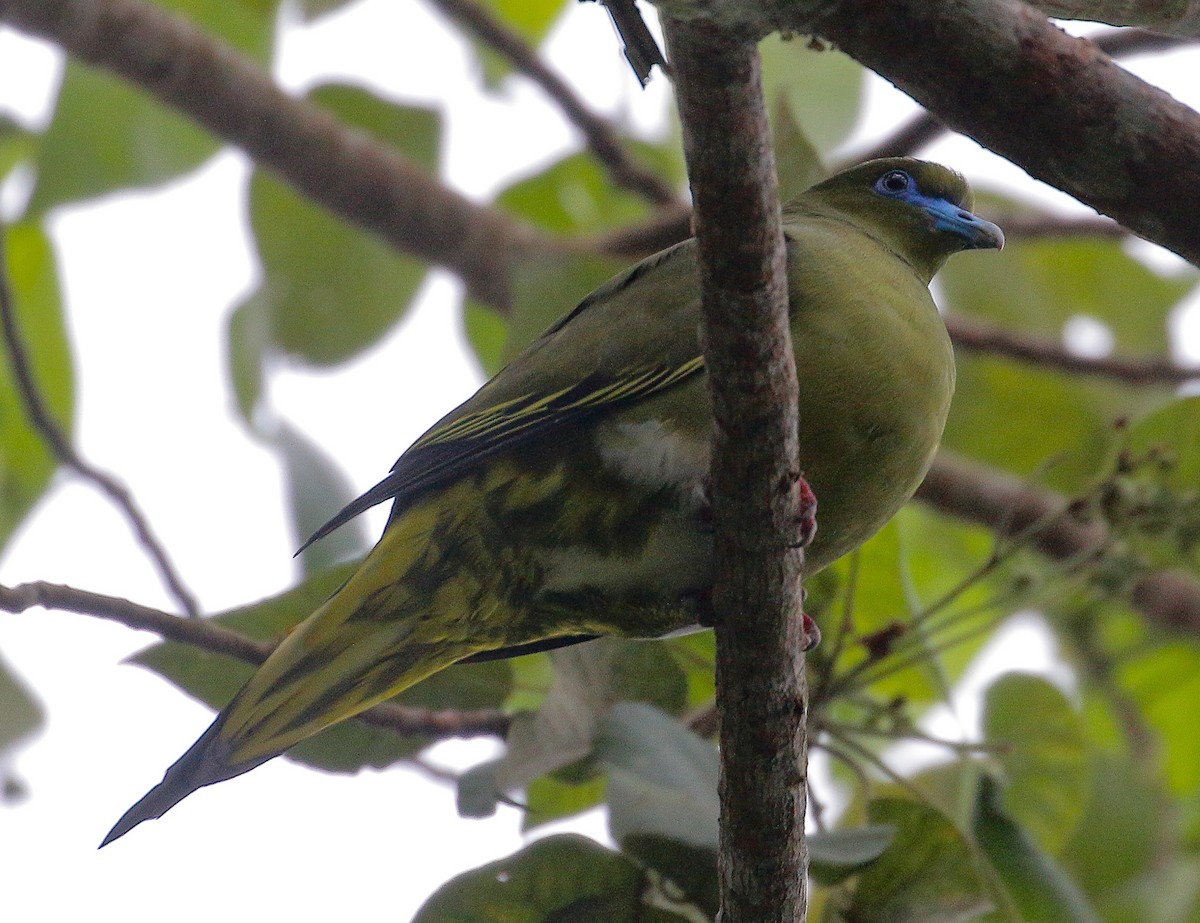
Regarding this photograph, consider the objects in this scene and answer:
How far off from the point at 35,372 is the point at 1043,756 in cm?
301

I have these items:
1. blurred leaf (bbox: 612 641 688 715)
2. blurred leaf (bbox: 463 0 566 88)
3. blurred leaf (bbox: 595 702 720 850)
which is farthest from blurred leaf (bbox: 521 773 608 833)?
blurred leaf (bbox: 463 0 566 88)

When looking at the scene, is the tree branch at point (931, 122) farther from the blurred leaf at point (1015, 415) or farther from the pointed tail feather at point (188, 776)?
the pointed tail feather at point (188, 776)

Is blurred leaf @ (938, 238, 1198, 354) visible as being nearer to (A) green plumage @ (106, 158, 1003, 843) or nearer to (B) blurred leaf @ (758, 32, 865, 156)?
(B) blurred leaf @ (758, 32, 865, 156)

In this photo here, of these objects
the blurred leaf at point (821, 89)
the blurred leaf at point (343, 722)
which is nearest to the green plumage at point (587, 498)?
the blurred leaf at point (343, 722)

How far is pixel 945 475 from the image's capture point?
15.2ft

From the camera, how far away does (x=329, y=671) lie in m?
2.80

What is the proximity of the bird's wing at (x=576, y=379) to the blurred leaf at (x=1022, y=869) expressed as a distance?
119 centimetres

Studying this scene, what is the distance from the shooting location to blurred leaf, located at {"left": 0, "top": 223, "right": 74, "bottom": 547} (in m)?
4.36

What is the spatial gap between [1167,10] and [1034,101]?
35 cm

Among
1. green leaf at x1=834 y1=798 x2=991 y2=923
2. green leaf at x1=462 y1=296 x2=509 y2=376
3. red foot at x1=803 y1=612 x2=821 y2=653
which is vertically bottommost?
green leaf at x1=834 y1=798 x2=991 y2=923

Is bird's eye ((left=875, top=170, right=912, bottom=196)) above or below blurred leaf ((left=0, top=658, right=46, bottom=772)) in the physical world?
above

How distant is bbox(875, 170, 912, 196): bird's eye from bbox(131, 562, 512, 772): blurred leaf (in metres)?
1.50

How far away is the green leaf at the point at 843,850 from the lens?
100 inches

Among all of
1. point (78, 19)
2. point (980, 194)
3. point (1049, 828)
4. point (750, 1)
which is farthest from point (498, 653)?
point (980, 194)
